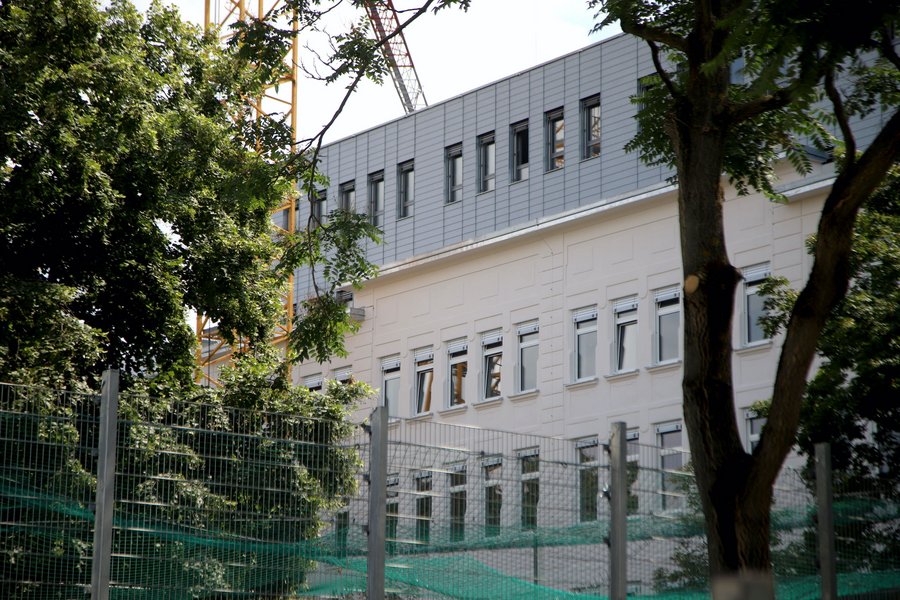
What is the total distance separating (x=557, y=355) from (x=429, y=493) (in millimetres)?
35088

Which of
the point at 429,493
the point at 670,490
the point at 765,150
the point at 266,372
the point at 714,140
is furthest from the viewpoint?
the point at 266,372

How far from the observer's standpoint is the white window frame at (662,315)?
42031mm

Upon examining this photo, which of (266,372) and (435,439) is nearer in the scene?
(435,439)

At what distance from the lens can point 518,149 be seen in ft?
157

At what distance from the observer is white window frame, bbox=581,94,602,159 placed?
4516 centimetres

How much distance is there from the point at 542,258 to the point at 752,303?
27.0 ft

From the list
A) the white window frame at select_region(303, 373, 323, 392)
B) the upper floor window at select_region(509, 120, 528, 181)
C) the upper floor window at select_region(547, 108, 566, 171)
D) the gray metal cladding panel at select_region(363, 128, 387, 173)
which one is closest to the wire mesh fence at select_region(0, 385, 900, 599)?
the upper floor window at select_region(547, 108, 566, 171)

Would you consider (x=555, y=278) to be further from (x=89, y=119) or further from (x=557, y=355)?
(x=89, y=119)

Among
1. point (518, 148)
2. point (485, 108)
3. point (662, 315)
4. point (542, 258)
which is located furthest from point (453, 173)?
point (662, 315)

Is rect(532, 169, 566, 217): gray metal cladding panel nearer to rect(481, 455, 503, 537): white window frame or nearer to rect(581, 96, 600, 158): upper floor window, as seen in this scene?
rect(581, 96, 600, 158): upper floor window

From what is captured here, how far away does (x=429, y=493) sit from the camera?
10656 mm

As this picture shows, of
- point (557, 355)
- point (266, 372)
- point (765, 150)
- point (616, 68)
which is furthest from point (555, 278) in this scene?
point (765, 150)

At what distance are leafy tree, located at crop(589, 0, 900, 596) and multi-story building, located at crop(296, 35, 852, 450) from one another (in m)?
27.5

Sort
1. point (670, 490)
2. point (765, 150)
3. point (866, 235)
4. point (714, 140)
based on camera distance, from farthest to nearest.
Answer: point (866, 235) → point (765, 150) → point (670, 490) → point (714, 140)
